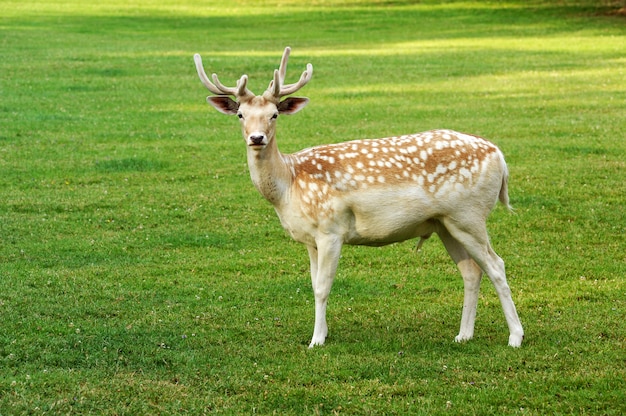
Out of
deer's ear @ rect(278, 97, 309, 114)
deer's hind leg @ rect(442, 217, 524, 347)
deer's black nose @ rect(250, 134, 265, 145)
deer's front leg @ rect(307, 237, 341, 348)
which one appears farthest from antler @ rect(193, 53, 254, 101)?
deer's hind leg @ rect(442, 217, 524, 347)

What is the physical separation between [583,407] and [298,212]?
270cm

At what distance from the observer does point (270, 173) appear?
812 cm

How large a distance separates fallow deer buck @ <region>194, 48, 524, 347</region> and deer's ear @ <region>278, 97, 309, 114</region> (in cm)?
1

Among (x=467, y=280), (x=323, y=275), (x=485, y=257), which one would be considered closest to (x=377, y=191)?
(x=323, y=275)

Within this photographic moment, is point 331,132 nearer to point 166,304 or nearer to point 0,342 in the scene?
point 166,304

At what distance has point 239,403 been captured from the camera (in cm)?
685

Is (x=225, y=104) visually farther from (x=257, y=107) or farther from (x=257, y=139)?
(x=257, y=139)

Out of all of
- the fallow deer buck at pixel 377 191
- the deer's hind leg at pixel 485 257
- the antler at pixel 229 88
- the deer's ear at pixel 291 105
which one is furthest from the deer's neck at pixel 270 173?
the deer's hind leg at pixel 485 257

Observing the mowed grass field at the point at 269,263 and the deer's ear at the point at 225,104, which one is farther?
the deer's ear at the point at 225,104

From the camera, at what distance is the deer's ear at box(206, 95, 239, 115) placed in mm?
8203

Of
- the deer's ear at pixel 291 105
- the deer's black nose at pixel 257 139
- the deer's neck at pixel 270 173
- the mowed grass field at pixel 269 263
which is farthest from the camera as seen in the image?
the deer's ear at pixel 291 105

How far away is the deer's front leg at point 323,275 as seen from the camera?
7.98 meters

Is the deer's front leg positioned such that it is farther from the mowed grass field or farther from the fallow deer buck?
the mowed grass field

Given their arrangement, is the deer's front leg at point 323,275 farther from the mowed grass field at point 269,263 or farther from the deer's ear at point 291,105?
the deer's ear at point 291,105
